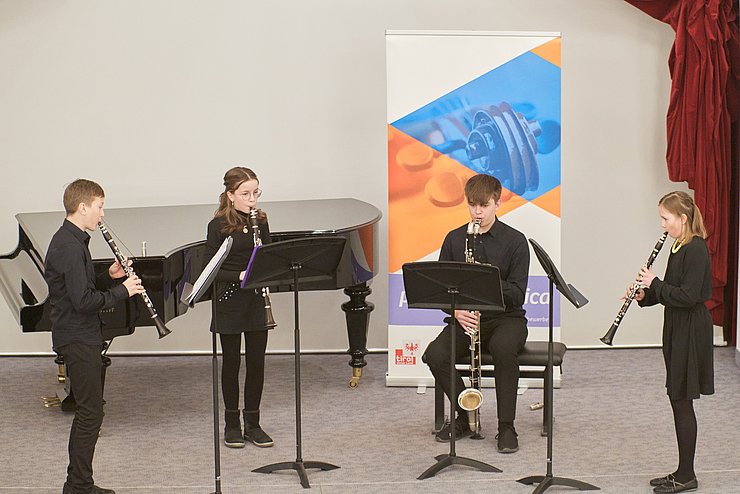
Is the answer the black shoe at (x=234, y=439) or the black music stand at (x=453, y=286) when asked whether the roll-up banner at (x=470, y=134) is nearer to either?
the black shoe at (x=234, y=439)

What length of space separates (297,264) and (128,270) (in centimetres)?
71

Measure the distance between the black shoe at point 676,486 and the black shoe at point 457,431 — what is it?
1088 millimetres

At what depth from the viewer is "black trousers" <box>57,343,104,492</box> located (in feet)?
14.0

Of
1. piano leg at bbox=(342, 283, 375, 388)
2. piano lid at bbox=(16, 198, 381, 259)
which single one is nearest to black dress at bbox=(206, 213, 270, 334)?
piano lid at bbox=(16, 198, 381, 259)

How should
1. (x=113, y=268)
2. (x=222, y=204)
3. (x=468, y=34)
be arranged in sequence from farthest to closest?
(x=468, y=34) < (x=222, y=204) < (x=113, y=268)

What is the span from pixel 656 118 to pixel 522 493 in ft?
11.1

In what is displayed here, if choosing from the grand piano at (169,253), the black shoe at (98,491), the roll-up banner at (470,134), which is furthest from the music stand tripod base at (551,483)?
the black shoe at (98,491)

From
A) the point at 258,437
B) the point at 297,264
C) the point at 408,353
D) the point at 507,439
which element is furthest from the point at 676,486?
the point at 408,353

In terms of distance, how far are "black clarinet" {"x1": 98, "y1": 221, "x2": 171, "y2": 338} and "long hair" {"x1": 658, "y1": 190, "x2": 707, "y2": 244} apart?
220 centimetres

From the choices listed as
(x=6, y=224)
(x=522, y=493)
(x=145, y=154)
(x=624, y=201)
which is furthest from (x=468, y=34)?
(x=6, y=224)

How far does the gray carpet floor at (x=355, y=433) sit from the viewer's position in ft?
15.3

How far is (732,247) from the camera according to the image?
7.00 metres

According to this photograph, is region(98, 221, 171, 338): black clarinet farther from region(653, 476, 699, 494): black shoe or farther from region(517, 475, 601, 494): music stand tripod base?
region(653, 476, 699, 494): black shoe

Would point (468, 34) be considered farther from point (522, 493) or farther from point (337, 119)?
point (522, 493)
